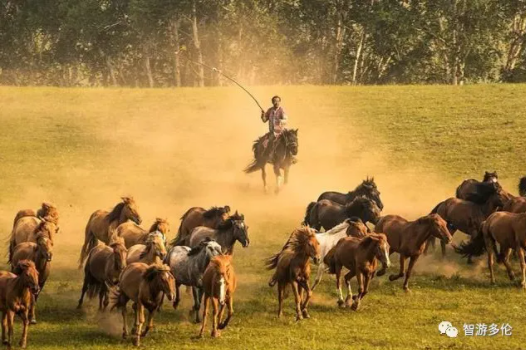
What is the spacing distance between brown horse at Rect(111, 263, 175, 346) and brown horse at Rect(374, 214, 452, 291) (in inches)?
267

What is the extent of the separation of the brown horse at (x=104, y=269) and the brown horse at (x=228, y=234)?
222 cm

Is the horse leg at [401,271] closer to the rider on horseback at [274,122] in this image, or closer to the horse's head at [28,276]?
the horse's head at [28,276]

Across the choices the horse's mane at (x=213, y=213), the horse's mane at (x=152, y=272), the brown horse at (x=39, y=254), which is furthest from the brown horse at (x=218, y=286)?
the horse's mane at (x=213, y=213)

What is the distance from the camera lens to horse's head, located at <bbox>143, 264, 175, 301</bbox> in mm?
16987

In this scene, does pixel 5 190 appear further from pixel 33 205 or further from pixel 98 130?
pixel 98 130

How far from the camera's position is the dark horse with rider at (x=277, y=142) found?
34.4 metres

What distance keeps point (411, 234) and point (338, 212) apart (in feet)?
14.0

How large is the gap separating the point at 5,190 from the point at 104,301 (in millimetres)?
19047

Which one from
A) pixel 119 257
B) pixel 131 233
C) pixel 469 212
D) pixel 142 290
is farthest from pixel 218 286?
pixel 469 212

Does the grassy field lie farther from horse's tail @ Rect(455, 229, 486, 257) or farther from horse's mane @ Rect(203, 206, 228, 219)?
horse's mane @ Rect(203, 206, 228, 219)

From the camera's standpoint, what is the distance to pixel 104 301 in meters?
19.9

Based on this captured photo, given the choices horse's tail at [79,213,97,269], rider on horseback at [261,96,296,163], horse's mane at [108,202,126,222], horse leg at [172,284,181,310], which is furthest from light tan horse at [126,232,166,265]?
rider on horseback at [261,96,296,163]

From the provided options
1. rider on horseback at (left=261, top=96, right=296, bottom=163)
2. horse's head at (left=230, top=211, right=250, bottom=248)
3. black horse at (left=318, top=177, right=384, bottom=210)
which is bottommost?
horse's head at (left=230, top=211, right=250, bottom=248)

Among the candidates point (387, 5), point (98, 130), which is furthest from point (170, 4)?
point (98, 130)
